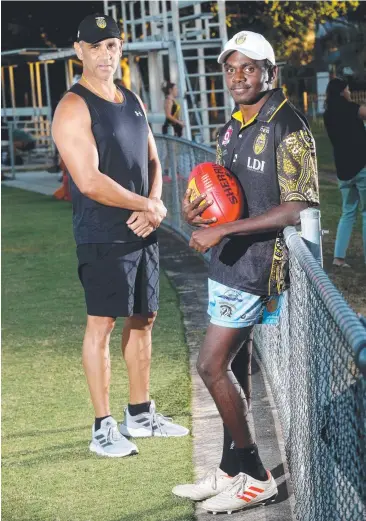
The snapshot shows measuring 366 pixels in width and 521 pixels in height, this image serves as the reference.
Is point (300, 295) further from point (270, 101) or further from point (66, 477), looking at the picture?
point (66, 477)

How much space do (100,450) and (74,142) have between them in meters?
1.69

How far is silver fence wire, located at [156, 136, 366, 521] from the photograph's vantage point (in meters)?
3.13

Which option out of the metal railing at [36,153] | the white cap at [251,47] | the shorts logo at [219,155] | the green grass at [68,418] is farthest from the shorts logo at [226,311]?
the metal railing at [36,153]

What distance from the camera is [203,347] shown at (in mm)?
4949

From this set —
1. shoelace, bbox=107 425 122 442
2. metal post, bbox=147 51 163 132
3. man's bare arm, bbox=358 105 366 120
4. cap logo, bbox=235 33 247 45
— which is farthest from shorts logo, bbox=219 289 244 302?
metal post, bbox=147 51 163 132

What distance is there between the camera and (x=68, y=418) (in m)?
6.72

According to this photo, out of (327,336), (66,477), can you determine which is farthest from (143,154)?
(327,336)

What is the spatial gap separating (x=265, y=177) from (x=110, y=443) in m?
1.93

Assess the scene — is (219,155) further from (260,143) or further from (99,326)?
(99,326)

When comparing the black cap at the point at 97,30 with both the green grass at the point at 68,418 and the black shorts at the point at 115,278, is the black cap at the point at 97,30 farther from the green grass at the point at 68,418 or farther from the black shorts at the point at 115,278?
the green grass at the point at 68,418

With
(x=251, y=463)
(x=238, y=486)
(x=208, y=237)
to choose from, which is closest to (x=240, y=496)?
(x=238, y=486)

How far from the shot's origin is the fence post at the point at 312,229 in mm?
4758

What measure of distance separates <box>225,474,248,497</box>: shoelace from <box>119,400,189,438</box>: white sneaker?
1.24 metres

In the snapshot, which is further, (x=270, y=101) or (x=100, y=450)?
(x=100, y=450)
